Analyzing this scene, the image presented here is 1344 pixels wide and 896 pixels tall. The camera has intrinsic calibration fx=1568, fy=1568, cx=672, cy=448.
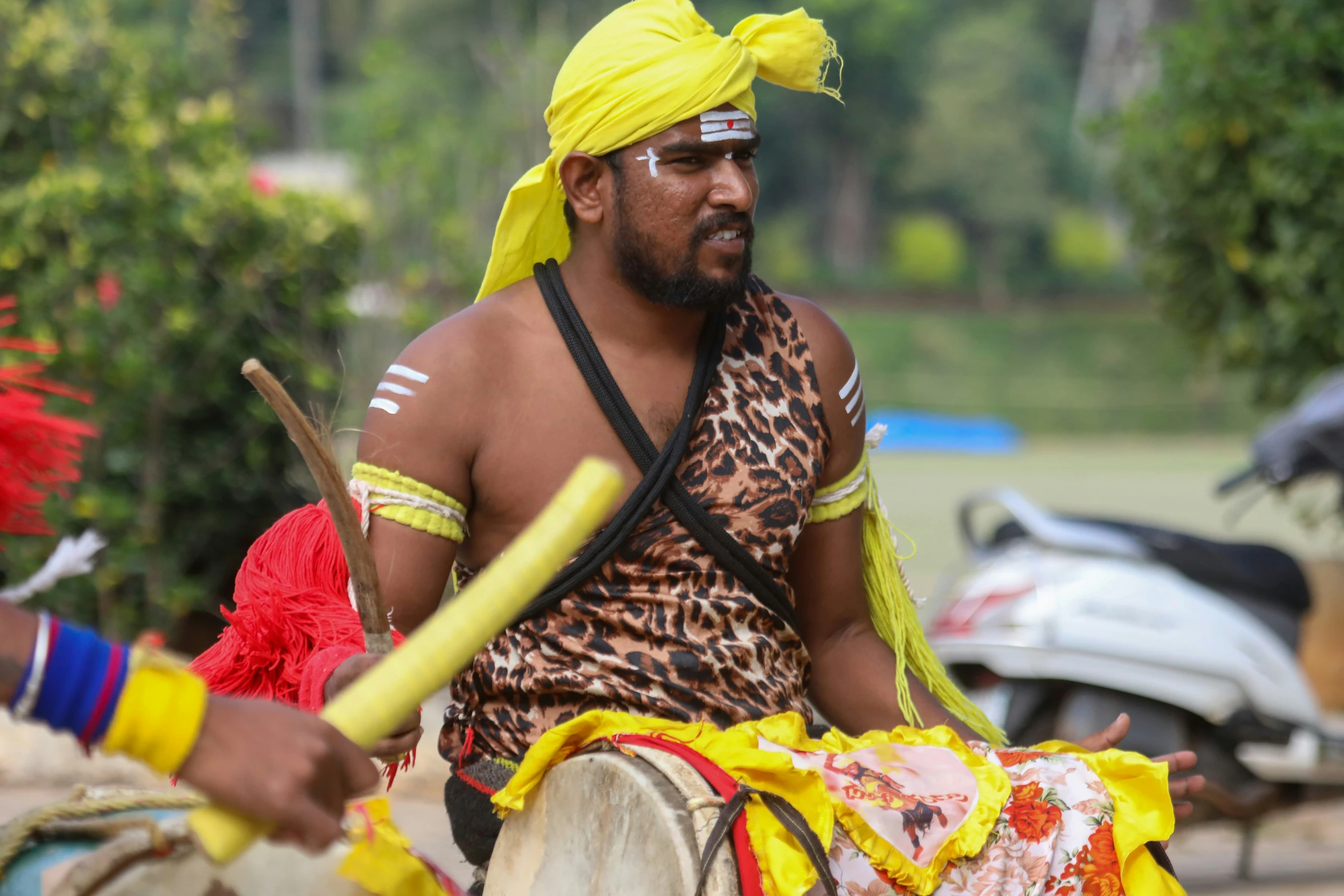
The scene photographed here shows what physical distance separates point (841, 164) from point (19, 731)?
5138 centimetres

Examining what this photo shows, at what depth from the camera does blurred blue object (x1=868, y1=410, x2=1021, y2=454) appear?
29.4 m

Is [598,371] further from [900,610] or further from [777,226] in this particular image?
[777,226]

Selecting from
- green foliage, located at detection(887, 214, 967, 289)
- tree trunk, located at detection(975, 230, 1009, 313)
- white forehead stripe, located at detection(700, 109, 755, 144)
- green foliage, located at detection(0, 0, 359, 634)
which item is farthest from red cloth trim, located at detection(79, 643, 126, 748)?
green foliage, located at detection(887, 214, 967, 289)

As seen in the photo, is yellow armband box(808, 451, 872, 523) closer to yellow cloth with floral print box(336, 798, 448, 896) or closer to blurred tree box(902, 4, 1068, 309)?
yellow cloth with floral print box(336, 798, 448, 896)

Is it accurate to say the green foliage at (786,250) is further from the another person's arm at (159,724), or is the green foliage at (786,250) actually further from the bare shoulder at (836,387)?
the another person's arm at (159,724)

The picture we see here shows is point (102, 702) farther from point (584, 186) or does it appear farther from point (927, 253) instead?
point (927, 253)

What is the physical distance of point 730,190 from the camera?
8.37 ft

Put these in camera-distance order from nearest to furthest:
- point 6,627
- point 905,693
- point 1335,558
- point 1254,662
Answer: point 6,627
point 905,693
point 1254,662
point 1335,558

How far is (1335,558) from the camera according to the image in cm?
776

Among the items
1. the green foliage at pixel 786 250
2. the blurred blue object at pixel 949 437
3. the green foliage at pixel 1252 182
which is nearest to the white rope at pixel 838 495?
the green foliage at pixel 1252 182

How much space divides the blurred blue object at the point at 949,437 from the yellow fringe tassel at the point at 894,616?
25551 millimetres

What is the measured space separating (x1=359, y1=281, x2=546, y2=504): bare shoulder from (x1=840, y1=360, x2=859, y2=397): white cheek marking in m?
0.58

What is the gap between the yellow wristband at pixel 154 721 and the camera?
148 centimetres

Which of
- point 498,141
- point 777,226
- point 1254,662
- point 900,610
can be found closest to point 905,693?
point 900,610
